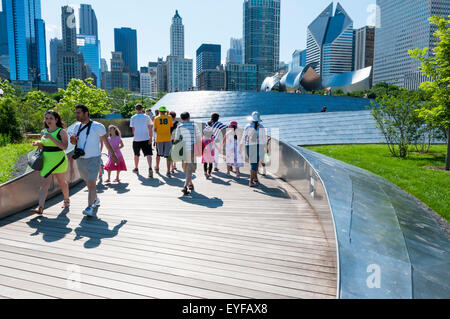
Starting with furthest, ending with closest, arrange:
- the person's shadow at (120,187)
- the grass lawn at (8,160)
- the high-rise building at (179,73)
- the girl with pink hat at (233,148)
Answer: the high-rise building at (179,73)
the girl with pink hat at (233,148)
the grass lawn at (8,160)
the person's shadow at (120,187)

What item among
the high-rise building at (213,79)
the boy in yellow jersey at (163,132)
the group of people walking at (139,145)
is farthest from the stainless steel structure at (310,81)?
the high-rise building at (213,79)

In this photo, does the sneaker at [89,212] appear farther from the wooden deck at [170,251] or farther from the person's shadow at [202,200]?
the person's shadow at [202,200]

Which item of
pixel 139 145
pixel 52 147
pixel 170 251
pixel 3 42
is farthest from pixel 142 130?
pixel 3 42

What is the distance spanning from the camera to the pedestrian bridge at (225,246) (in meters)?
3.00

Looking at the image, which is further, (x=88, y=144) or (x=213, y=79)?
(x=213, y=79)

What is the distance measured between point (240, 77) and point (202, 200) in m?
146

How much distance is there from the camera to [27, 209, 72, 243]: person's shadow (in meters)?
4.23

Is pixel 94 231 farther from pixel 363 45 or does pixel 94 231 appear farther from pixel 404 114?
pixel 363 45

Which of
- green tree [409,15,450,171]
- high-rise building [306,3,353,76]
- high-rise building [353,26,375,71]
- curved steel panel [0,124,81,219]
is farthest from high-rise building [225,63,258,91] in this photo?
curved steel panel [0,124,81,219]

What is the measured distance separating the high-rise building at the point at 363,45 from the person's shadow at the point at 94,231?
191m

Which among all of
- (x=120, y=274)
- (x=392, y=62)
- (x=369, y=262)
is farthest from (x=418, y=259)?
(x=392, y=62)

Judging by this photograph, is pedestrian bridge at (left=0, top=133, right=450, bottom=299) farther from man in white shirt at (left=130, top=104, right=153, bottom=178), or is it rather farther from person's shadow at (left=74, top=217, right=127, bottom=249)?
man in white shirt at (left=130, top=104, right=153, bottom=178)

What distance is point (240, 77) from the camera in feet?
484
